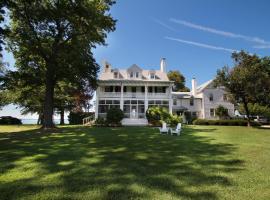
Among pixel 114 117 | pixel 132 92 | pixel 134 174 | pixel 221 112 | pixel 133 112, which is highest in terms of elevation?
pixel 132 92

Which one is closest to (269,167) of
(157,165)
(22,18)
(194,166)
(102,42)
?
(194,166)

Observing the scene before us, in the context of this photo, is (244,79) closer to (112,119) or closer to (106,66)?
(112,119)

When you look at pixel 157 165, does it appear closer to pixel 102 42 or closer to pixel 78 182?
pixel 78 182

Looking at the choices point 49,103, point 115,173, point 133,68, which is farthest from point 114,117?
point 115,173

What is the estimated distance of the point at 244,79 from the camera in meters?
30.0

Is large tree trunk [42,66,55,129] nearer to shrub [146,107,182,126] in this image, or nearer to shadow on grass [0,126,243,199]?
shrub [146,107,182,126]

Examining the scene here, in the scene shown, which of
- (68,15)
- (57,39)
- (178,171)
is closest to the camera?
(178,171)

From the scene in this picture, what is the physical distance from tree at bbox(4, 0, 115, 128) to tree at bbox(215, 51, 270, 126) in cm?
1623

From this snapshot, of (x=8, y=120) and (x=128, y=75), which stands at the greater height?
(x=128, y=75)

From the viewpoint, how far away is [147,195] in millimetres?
5176

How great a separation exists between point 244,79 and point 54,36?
902 inches

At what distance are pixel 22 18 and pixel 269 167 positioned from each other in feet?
83.0

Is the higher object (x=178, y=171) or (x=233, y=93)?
(x=233, y=93)

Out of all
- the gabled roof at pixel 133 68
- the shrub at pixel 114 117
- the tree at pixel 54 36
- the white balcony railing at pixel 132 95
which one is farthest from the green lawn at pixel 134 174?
the gabled roof at pixel 133 68
